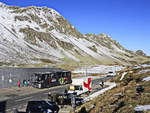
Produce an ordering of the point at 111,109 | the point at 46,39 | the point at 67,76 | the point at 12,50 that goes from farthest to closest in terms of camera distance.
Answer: the point at 46,39, the point at 12,50, the point at 67,76, the point at 111,109

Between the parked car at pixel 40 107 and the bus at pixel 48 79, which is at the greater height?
the bus at pixel 48 79

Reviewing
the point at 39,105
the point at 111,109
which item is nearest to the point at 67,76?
the point at 39,105

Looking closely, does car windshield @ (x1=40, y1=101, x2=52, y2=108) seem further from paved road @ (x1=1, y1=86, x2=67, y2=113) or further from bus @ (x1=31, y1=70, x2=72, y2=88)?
bus @ (x1=31, y1=70, x2=72, y2=88)

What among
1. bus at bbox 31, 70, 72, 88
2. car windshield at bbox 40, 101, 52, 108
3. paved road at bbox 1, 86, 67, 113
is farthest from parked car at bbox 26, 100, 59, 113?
bus at bbox 31, 70, 72, 88

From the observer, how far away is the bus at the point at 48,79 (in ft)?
139

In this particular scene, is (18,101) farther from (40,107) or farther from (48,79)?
(48,79)

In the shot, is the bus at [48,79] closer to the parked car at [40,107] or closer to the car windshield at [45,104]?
the car windshield at [45,104]

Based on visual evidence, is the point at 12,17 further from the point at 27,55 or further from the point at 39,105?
the point at 39,105

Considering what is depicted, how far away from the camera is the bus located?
42438mm

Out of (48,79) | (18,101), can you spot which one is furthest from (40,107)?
(48,79)

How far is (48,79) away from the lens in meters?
43.9

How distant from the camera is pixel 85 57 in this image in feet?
648

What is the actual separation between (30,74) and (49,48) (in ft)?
458

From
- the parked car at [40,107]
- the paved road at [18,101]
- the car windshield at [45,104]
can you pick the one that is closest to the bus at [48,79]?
the paved road at [18,101]
